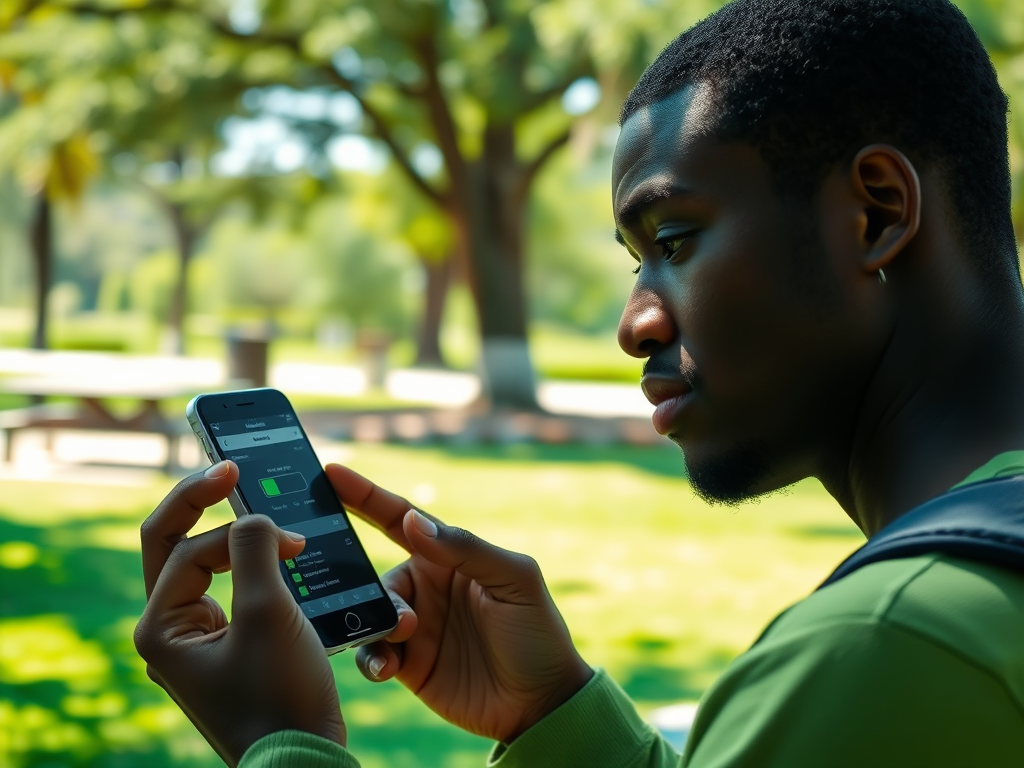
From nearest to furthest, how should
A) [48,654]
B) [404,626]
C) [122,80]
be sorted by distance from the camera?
[404,626] → [48,654] → [122,80]

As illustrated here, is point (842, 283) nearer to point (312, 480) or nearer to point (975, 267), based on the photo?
point (975, 267)

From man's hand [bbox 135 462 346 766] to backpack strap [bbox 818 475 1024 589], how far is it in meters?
0.58

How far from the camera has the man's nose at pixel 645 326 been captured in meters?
1.26

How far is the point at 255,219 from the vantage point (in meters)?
21.5

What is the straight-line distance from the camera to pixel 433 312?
3450 centimetres

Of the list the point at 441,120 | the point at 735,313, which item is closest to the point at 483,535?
the point at 735,313

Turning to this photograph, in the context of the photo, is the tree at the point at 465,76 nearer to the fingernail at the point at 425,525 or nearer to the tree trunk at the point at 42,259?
the tree trunk at the point at 42,259

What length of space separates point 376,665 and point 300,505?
0.98 feet

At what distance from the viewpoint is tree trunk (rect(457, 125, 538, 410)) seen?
1748 cm

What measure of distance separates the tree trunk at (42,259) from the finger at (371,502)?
26499 mm

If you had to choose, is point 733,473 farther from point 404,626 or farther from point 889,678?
point 404,626

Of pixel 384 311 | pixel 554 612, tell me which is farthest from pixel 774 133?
pixel 384 311

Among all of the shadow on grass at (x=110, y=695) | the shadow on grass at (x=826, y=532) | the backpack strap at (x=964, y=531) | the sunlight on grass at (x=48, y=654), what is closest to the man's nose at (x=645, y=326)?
the backpack strap at (x=964, y=531)

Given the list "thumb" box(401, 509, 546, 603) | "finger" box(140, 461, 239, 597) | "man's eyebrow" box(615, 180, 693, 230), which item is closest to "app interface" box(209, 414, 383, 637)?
"thumb" box(401, 509, 546, 603)
